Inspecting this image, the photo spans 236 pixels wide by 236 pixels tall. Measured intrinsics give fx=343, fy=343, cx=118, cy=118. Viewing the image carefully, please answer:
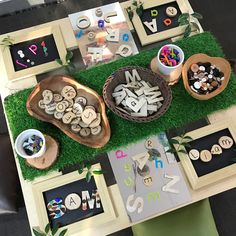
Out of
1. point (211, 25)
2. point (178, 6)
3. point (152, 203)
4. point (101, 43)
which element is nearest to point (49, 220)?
point (152, 203)

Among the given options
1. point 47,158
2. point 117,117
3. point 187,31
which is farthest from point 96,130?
point 187,31

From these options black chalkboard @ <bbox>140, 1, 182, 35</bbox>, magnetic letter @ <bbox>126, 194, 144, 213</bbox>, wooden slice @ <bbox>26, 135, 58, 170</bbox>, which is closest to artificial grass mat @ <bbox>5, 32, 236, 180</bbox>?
wooden slice @ <bbox>26, 135, 58, 170</bbox>

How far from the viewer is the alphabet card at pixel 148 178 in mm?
1474

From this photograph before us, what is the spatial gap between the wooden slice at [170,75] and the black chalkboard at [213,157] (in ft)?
0.97

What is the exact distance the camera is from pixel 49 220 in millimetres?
1439

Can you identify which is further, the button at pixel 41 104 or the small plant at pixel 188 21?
the small plant at pixel 188 21

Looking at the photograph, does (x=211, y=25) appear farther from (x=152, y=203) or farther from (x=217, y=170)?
(x=152, y=203)

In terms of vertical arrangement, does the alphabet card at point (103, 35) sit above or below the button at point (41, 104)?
above

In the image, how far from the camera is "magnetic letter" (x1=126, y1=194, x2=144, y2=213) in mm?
1467

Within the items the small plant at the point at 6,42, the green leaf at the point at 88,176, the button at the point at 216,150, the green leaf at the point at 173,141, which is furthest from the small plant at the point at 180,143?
the small plant at the point at 6,42

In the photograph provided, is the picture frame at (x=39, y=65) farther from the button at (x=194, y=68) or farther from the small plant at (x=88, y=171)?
the button at (x=194, y=68)

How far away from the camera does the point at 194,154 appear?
1530mm

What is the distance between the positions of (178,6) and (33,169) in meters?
1.10

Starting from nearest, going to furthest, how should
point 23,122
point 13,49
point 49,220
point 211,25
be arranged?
point 49,220 < point 23,122 < point 13,49 < point 211,25
